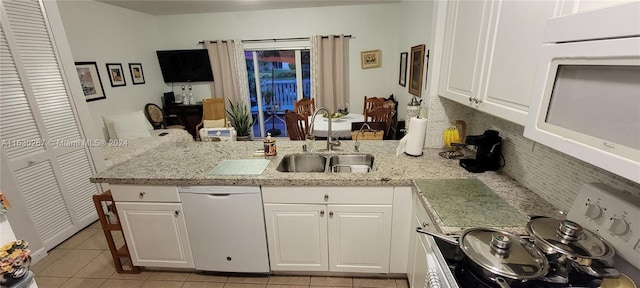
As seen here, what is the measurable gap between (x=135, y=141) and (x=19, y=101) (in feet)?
5.62

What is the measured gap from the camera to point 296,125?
10.0 ft

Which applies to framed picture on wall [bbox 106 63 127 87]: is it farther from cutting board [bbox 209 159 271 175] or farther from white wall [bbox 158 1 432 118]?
cutting board [bbox 209 159 271 175]

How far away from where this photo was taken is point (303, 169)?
203cm

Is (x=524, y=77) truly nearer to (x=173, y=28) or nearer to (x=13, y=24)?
(x=13, y=24)

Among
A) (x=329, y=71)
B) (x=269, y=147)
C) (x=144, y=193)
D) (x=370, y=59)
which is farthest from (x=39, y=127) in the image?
(x=370, y=59)

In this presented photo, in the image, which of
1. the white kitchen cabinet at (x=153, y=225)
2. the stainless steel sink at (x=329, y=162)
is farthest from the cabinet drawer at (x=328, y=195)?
the white kitchen cabinet at (x=153, y=225)

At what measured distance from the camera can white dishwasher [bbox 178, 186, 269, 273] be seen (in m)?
1.63

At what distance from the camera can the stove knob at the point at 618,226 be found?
2.59ft

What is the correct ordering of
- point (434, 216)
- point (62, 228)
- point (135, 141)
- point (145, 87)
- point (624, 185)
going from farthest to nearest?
1. point (145, 87)
2. point (135, 141)
3. point (62, 228)
4. point (434, 216)
5. point (624, 185)

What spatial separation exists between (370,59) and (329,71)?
768mm

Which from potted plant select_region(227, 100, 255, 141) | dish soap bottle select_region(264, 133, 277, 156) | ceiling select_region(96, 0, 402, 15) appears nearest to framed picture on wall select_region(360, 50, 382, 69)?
ceiling select_region(96, 0, 402, 15)

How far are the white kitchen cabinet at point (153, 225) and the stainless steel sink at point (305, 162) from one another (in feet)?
2.53

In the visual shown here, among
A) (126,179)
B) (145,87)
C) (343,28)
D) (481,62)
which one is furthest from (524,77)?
(145,87)

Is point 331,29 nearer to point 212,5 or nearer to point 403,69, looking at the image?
point 403,69
